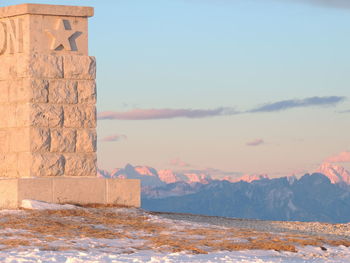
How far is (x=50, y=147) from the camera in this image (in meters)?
19.6

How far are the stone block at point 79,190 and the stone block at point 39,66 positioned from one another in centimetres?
247

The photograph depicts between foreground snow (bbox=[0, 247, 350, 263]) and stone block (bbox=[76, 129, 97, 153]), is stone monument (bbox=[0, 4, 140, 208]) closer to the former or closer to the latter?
stone block (bbox=[76, 129, 97, 153])

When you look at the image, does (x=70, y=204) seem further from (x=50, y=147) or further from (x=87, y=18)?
(x=87, y=18)

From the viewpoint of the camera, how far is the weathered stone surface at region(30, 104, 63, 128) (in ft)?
63.8

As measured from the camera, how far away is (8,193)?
62.0ft

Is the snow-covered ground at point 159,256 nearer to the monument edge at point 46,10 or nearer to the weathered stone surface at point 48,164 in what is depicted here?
the weathered stone surface at point 48,164

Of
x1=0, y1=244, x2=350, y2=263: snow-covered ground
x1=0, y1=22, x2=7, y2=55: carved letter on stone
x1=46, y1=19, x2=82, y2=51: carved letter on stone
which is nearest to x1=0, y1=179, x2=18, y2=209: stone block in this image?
x1=0, y1=22, x2=7, y2=55: carved letter on stone

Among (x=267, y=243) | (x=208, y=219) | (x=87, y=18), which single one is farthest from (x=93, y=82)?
(x=267, y=243)

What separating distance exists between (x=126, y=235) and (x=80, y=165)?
16.5ft

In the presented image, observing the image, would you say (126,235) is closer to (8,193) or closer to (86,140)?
(8,193)

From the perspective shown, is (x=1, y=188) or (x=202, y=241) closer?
(x=202, y=241)

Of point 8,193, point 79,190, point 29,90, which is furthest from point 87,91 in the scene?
point 8,193

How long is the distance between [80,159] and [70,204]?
125 cm

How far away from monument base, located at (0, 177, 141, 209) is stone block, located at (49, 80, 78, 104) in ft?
6.10
